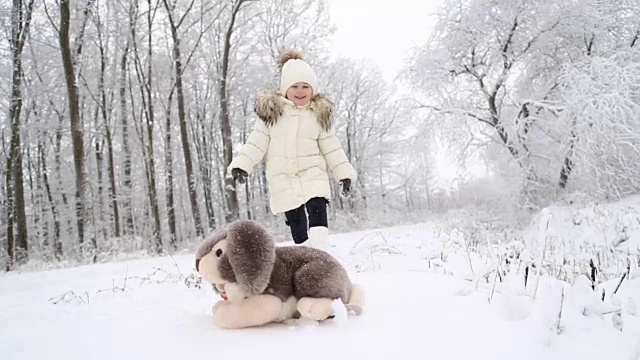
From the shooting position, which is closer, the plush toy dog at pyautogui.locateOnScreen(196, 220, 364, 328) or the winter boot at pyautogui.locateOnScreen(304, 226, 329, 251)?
the plush toy dog at pyautogui.locateOnScreen(196, 220, 364, 328)

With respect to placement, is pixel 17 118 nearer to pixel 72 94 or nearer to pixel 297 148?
pixel 72 94

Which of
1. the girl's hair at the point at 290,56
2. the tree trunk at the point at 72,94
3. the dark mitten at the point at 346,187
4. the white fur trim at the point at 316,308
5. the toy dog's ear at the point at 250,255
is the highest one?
the tree trunk at the point at 72,94

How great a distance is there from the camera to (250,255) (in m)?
1.44

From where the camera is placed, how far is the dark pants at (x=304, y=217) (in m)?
3.13

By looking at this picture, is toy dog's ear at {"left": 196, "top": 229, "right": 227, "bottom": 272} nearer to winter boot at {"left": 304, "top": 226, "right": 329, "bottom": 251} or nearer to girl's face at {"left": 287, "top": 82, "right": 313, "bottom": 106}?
winter boot at {"left": 304, "top": 226, "right": 329, "bottom": 251}

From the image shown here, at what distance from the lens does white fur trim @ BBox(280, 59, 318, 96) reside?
3.14m

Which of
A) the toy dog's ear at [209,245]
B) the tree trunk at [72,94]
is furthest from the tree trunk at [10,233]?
the toy dog's ear at [209,245]

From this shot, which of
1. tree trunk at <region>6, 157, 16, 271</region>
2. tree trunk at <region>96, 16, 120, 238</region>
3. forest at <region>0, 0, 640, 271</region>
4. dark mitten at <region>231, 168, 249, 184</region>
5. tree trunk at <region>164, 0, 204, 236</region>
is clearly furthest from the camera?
tree trunk at <region>96, 16, 120, 238</region>

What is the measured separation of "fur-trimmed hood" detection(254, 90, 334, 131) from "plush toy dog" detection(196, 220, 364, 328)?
1668 mm

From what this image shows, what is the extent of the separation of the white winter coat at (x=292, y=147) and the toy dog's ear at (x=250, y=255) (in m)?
1.62

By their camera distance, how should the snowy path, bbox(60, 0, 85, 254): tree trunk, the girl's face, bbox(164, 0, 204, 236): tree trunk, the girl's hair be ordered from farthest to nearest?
bbox(164, 0, 204, 236): tree trunk < bbox(60, 0, 85, 254): tree trunk < the girl's hair < the girl's face < the snowy path

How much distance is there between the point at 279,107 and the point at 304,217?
92 cm

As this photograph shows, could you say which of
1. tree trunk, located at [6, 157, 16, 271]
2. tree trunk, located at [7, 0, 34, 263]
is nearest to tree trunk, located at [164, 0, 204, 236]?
tree trunk, located at [7, 0, 34, 263]

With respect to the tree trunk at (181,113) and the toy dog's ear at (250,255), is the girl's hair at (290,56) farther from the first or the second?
the tree trunk at (181,113)
